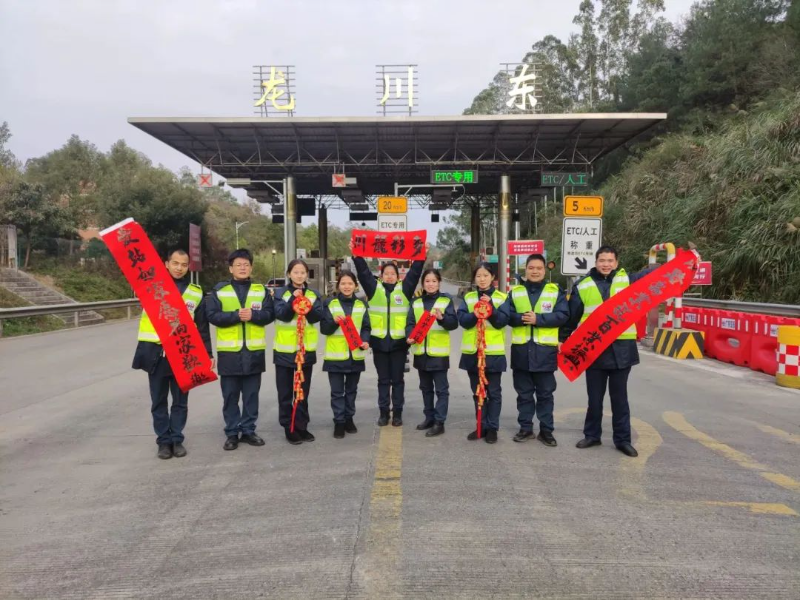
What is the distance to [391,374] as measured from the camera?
595 cm

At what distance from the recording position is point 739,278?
50.4 ft

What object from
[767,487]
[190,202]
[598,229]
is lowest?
[767,487]

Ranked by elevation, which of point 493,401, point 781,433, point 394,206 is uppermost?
point 394,206

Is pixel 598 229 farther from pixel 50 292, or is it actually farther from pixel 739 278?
pixel 50 292

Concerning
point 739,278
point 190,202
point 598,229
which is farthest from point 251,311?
point 190,202

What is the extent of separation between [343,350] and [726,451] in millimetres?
3633

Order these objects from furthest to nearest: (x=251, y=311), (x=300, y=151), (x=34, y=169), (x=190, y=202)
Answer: (x=34, y=169) < (x=190, y=202) < (x=300, y=151) < (x=251, y=311)

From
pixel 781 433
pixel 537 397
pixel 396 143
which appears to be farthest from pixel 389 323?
pixel 396 143

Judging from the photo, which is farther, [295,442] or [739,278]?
[739,278]

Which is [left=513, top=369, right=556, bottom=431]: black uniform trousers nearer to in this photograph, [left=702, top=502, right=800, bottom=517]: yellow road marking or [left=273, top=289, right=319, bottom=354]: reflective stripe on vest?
[left=702, top=502, right=800, bottom=517]: yellow road marking

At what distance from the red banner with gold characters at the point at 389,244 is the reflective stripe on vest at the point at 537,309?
4.25 ft

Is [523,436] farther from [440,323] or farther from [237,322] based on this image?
[237,322]

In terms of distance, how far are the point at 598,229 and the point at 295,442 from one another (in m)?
7.11

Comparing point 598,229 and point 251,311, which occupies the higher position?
point 598,229
